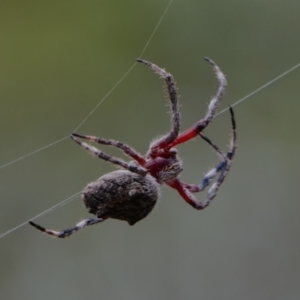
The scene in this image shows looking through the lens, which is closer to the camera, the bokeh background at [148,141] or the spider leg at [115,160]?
the spider leg at [115,160]

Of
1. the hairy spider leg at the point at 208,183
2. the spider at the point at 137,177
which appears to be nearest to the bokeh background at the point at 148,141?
the hairy spider leg at the point at 208,183

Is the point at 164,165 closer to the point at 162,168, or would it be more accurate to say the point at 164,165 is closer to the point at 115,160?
the point at 162,168

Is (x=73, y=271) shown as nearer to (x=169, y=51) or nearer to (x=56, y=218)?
(x=56, y=218)

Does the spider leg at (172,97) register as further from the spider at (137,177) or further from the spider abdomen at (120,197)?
the spider abdomen at (120,197)

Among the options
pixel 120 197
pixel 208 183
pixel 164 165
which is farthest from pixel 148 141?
pixel 120 197

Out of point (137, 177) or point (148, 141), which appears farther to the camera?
point (148, 141)

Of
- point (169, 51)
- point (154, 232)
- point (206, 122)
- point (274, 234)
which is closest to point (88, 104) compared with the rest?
point (169, 51)
